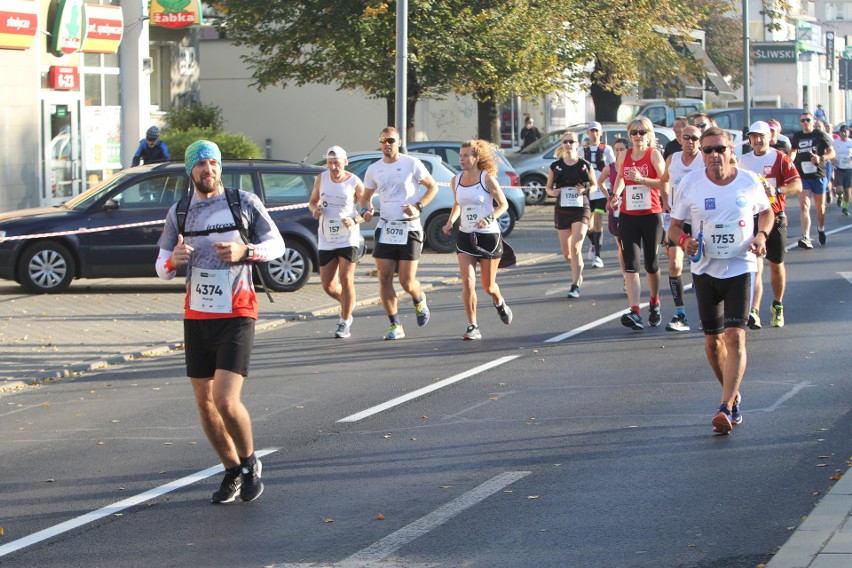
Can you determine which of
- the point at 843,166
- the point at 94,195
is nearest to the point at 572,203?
the point at 94,195

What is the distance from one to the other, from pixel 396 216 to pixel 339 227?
21.9 inches

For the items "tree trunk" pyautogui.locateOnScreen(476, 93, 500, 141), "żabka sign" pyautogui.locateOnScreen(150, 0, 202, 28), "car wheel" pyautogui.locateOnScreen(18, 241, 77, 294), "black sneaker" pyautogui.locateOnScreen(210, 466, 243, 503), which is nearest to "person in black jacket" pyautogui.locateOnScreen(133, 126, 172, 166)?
"car wheel" pyautogui.locateOnScreen(18, 241, 77, 294)

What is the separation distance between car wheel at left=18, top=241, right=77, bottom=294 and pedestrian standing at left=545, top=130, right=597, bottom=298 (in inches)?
229

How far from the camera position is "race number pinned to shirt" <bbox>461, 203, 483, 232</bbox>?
41.4ft

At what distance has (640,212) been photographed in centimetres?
1287

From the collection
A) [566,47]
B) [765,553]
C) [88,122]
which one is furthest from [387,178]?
[566,47]

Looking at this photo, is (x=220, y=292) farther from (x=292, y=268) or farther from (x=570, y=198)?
(x=292, y=268)

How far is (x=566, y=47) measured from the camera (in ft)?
101

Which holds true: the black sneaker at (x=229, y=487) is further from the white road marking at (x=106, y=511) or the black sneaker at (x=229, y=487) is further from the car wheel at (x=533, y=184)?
the car wheel at (x=533, y=184)

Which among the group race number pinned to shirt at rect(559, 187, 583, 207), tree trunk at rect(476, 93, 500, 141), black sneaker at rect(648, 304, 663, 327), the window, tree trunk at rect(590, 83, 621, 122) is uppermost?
tree trunk at rect(590, 83, 621, 122)

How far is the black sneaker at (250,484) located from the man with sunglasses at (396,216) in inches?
232

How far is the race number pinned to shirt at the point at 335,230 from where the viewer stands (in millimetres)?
12961

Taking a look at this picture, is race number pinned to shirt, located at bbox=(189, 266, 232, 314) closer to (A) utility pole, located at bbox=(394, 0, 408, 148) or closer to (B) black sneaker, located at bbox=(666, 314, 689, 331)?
(B) black sneaker, located at bbox=(666, 314, 689, 331)

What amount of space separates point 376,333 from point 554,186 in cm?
374
